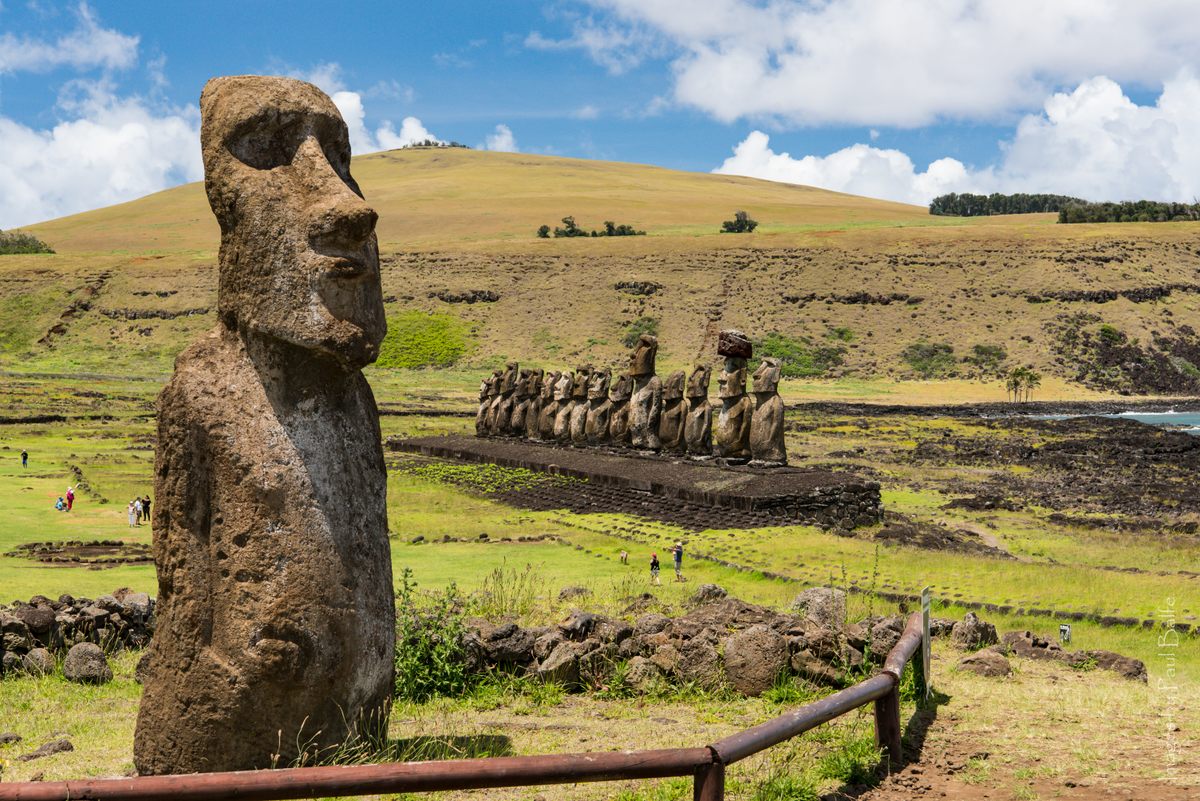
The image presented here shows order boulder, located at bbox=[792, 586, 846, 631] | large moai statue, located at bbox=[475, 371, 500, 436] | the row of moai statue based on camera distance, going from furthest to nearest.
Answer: large moai statue, located at bbox=[475, 371, 500, 436] < the row of moai statue < boulder, located at bbox=[792, 586, 846, 631]

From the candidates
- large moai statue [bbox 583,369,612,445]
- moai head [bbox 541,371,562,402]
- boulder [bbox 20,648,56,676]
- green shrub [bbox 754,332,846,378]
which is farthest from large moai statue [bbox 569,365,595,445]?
green shrub [bbox 754,332,846,378]

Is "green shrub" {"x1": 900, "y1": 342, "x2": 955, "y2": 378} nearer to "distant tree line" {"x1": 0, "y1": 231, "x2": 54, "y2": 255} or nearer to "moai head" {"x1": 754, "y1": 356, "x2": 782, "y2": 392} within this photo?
"moai head" {"x1": 754, "y1": 356, "x2": 782, "y2": 392}

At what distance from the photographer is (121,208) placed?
160m

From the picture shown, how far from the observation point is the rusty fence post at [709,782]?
5477 mm

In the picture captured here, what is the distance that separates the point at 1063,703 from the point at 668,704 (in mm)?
2958

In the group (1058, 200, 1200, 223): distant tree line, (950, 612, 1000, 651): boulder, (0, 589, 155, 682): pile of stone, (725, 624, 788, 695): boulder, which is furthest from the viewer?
(1058, 200, 1200, 223): distant tree line

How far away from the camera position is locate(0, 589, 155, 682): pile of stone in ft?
32.3

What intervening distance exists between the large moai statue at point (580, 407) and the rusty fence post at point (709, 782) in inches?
1162

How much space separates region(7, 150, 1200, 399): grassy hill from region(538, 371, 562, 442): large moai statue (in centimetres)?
4336

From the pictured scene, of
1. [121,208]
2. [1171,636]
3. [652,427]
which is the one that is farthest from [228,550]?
[121,208]

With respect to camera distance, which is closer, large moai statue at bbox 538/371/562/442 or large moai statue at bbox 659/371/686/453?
large moai statue at bbox 659/371/686/453

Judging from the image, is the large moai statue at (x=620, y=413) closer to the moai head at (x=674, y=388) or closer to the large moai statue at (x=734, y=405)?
the moai head at (x=674, y=388)

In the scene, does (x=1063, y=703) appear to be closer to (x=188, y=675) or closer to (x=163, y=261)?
(x=188, y=675)

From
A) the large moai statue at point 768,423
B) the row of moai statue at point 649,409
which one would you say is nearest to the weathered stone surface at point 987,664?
the row of moai statue at point 649,409
